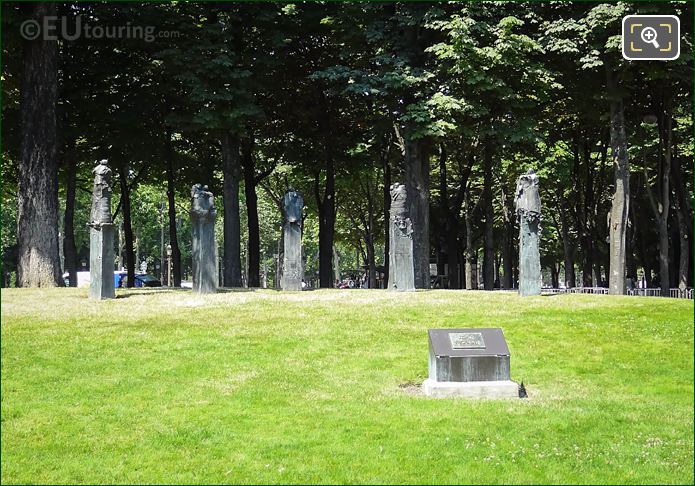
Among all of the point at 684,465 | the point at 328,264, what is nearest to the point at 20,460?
the point at 684,465

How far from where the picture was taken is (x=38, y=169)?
2264 centimetres

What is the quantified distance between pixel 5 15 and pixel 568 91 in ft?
64.9

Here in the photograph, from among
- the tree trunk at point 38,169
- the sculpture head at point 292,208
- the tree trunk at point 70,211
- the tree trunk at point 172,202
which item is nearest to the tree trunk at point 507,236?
the tree trunk at point 172,202

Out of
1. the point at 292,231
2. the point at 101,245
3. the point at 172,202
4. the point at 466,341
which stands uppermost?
the point at 172,202

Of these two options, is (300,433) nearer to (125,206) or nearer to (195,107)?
(195,107)

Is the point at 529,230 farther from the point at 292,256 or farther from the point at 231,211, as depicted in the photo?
the point at 231,211

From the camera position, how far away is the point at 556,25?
25.9m

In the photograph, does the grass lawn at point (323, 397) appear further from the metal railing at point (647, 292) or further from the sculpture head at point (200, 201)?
the metal railing at point (647, 292)

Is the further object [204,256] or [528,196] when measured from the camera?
[528,196]

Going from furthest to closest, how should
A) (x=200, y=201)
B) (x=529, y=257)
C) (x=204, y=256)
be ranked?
1. (x=529, y=257)
2. (x=204, y=256)
3. (x=200, y=201)

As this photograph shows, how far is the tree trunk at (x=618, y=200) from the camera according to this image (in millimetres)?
25625

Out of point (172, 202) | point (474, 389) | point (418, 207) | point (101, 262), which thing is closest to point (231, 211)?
point (172, 202)

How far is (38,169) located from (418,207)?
1284 cm

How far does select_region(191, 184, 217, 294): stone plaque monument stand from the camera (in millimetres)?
20812
